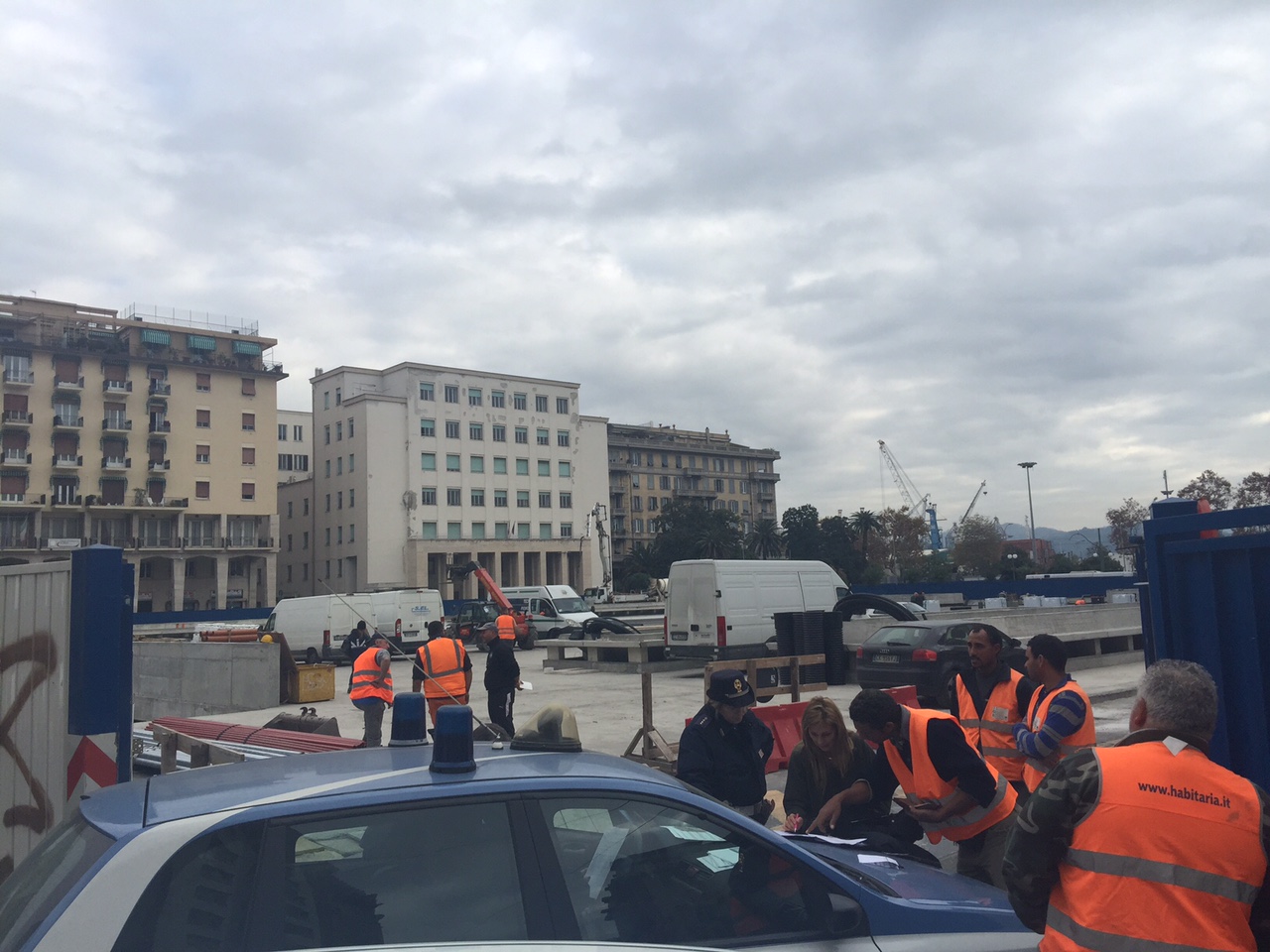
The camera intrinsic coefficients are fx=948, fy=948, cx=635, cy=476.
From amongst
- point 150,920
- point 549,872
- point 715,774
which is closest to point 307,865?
point 150,920

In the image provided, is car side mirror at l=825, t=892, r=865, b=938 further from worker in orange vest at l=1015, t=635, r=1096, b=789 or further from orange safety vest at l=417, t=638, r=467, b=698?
orange safety vest at l=417, t=638, r=467, b=698

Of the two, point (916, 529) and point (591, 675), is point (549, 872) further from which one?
point (916, 529)

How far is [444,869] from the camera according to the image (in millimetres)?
2725

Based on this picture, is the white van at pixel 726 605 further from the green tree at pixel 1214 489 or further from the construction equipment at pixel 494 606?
the green tree at pixel 1214 489

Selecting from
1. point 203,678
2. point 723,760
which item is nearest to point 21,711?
point 723,760

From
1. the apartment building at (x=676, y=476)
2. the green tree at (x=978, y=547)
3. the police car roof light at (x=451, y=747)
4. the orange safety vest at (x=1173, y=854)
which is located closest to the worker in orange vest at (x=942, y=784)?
the orange safety vest at (x=1173, y=854)

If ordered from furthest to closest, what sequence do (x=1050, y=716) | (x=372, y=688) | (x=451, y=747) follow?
(x=372, y=688) < (x=1050, y=716) < (x=451, y=747)

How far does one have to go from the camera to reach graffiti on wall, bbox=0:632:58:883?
5.29m

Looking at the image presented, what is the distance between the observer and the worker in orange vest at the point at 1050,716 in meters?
4.88

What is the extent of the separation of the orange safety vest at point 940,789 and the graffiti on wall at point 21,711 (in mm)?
4637

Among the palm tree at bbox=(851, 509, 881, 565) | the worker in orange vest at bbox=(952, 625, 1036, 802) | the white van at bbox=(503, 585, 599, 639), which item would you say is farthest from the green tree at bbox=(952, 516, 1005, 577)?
the worker in orange vest at bbox=(952, 625, 1036, 802)

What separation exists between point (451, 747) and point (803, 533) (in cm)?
10100

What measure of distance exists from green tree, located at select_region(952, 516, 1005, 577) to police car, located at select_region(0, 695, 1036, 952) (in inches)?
3667

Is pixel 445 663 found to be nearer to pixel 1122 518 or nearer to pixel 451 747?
pixel 451 747
